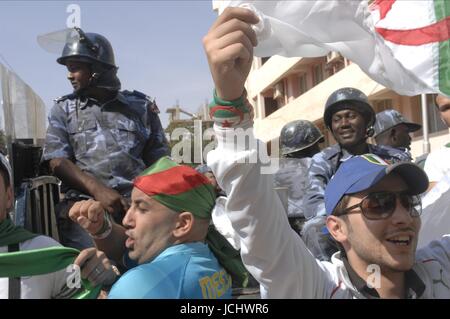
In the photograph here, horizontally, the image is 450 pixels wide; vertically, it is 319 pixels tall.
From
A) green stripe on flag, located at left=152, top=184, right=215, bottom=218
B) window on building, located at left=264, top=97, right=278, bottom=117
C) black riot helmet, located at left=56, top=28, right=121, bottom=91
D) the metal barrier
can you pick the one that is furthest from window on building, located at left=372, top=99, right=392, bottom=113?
green stripe on flag, located at left=152, top=184, right=215, bottom=218

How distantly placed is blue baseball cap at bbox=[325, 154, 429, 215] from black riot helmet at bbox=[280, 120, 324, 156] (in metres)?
2.57

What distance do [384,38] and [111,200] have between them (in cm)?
162

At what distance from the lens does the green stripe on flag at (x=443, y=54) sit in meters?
2.22

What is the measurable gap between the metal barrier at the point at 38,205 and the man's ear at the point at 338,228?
5.84 ft

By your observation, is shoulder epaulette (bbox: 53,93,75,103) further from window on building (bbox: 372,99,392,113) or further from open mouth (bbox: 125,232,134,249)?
window on building (bbox: 372,99,392,113)

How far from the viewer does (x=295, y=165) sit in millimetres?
4309

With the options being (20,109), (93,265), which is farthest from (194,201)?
(20,109)

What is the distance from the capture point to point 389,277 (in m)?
2.01

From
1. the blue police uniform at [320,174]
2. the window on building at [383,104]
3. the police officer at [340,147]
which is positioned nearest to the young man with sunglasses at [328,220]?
the police officer at [340,147]

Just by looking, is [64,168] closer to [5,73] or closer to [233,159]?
[5,73]

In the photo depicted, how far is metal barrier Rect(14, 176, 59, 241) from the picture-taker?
322 centimetres

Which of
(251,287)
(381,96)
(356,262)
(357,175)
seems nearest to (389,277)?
(356,262)

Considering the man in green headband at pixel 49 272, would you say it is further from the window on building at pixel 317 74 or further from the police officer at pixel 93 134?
the window on building at pixel 317 74

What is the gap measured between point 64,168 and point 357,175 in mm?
1767
